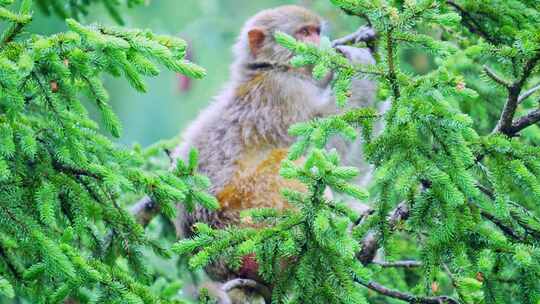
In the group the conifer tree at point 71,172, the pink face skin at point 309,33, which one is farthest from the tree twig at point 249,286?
the pink face skin at point 309,33

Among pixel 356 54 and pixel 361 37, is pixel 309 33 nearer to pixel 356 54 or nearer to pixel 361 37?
pixel 361 37

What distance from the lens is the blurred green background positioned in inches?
515

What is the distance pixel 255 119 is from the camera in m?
5.61

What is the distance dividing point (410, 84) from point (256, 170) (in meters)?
1.94

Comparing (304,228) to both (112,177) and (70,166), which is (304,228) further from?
(70,166)

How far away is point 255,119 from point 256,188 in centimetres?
73

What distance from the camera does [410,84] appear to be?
333 centimetres

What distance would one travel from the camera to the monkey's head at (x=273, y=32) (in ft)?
19.8

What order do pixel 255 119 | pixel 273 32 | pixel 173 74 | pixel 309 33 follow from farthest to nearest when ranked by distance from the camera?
pixel 173 74, pixel 309 33, pixel 273 32, pixel 255 119

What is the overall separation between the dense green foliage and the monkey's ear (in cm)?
241

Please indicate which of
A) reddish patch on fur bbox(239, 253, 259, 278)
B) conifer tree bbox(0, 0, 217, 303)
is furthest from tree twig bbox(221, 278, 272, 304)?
conifer tree bbox(0, 0, 217, 303)

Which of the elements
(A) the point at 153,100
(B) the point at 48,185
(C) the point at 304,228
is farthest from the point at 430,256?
(A) the point at 153,100

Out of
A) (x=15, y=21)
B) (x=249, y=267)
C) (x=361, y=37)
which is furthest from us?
(x=361, y=37)

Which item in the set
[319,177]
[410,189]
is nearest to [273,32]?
[410,189]
